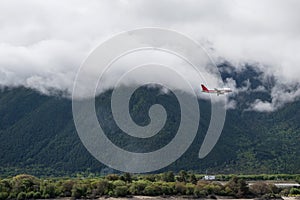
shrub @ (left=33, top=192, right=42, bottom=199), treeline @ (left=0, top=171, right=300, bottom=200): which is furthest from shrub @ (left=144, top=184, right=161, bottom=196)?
shrub @ (left=33, top=192, right=42, bottom=199)

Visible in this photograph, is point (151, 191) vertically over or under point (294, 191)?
over

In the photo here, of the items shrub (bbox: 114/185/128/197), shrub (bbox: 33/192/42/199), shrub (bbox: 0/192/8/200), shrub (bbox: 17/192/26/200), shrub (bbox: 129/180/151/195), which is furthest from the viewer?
shrub (bbox: 129/180/151/195)

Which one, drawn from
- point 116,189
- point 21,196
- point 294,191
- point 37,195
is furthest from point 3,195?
point 294,191

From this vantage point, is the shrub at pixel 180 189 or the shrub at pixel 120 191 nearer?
the shrub at pixel 120 191

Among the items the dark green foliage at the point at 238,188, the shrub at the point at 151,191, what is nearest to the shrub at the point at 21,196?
the shrub at the point at 151,191

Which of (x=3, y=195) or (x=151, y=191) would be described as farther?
(x=151, y=191)

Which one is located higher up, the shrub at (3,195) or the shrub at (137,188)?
the shrub at (137,188)

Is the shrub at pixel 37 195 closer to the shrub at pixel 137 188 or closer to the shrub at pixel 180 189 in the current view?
the shrub at pixel 137 188

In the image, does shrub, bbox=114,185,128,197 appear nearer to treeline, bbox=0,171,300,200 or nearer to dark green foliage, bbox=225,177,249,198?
treeline, bbox=0,171,300,200

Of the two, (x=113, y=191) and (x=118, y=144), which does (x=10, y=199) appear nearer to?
(x=113, y=191)

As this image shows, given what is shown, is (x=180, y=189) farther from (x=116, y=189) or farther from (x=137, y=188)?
(x=116, y=189)

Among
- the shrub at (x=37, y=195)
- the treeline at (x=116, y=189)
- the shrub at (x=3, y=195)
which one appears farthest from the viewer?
the treeline at (x=116, y=189)

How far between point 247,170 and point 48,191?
11420cm

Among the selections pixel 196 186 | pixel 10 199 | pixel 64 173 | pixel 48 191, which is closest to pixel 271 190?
pixel 196 186
